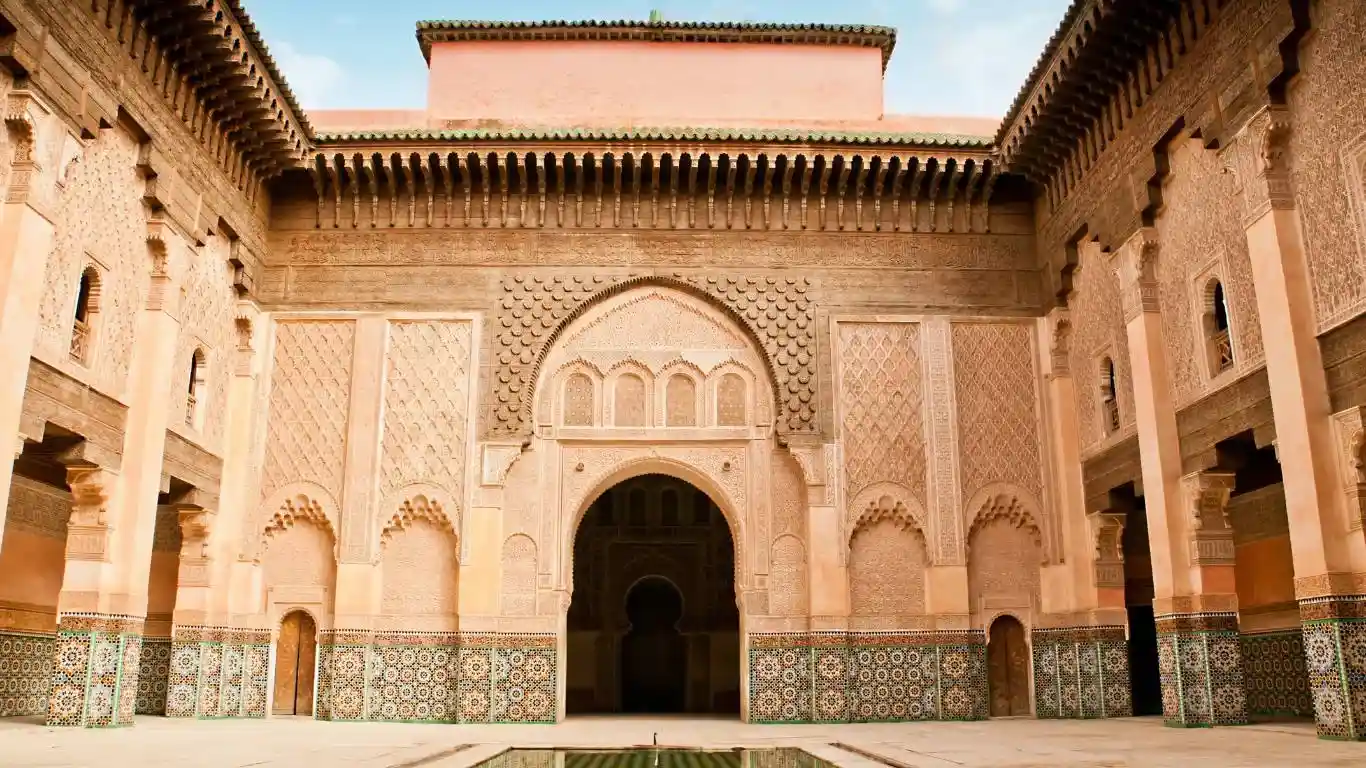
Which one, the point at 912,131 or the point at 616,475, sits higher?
the point at 912,131

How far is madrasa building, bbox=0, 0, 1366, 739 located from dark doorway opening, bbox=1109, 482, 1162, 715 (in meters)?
0.04

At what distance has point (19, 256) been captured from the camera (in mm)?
5535

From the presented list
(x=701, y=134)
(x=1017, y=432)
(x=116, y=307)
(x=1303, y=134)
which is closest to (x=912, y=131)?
(x=701, y=134)

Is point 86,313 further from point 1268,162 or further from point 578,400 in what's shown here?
point 1268,162

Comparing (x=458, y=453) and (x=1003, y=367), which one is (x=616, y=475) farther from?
(x=1003, y=367)

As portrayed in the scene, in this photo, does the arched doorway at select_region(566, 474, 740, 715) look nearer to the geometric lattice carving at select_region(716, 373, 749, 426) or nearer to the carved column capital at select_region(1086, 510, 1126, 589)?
the geometric lattice carving at select_region(716, 373, 749, 426)

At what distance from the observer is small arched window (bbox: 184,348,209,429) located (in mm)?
7859

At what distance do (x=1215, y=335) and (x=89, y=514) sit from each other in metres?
6.98

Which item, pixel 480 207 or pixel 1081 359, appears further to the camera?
pixel 480 207

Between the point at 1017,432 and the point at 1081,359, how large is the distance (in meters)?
0.75

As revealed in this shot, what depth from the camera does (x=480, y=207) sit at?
29.5 feet

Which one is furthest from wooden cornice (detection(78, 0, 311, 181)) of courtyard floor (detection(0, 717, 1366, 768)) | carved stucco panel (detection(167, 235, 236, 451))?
courtyard floor (detection(0, 717, 1366, 768))

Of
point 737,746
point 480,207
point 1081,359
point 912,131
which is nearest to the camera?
point 737,746

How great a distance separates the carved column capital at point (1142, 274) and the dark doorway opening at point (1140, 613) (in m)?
1.88
